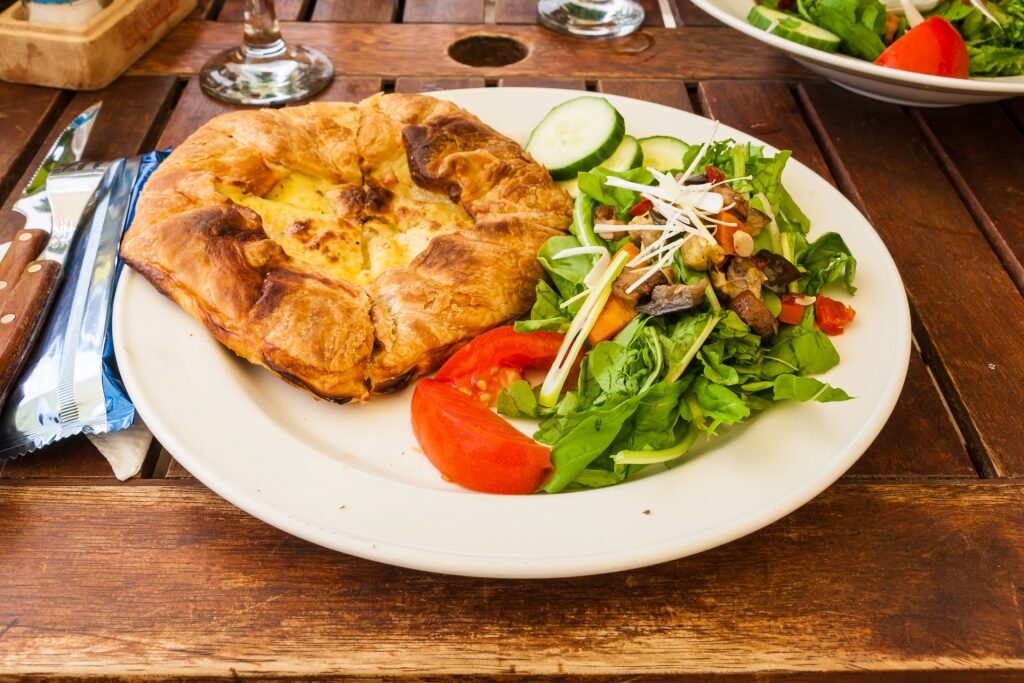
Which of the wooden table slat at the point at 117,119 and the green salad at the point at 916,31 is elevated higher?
the green salad at the point at 916,31

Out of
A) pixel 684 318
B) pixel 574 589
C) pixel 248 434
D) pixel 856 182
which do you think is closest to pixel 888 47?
pixel 856 182

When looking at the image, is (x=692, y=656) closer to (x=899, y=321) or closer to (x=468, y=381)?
(x=468, y=381)

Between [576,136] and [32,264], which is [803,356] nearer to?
[576,136]

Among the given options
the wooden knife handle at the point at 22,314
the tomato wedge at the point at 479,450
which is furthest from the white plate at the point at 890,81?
the wooden knife handle at the point at 22,314

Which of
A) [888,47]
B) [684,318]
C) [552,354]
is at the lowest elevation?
[552,354]

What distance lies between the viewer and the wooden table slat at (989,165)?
2752 mm

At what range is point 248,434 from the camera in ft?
5.98

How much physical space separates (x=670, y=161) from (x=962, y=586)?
5.08 feet

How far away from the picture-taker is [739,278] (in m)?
2.09

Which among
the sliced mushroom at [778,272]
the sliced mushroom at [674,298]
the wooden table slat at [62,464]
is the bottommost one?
the wooden table slat at [62,464]

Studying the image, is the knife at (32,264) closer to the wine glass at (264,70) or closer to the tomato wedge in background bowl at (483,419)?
the wine glass at (264,70)

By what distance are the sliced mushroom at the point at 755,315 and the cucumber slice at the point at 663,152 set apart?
2.60ft

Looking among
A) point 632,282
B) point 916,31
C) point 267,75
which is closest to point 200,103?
point 267,75

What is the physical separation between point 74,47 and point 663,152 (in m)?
2.37
